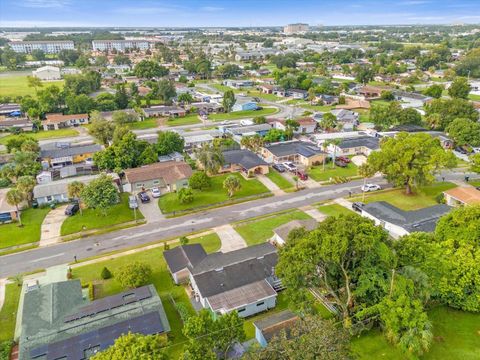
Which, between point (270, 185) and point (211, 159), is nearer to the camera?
point (211, 159)

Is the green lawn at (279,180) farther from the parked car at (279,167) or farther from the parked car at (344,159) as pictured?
the parked car at (344,159)

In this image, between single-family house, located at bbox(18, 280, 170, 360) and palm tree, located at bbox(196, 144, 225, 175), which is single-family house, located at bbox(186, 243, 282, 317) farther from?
palm tree, located at bbox(196, 144, 225, 175)

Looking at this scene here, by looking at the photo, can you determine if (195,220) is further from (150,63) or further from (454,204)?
(150,63)

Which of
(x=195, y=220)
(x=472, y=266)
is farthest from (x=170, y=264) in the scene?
(x=472, y=266)

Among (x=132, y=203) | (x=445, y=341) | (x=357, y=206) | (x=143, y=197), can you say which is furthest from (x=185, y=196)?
(x=445, y=341)

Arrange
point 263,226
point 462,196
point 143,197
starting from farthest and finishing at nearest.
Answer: point 143,197, point 462,196, point 263,226

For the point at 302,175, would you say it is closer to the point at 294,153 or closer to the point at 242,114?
the point at 294,153

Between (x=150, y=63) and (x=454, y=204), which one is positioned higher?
(x=150, y=63)
